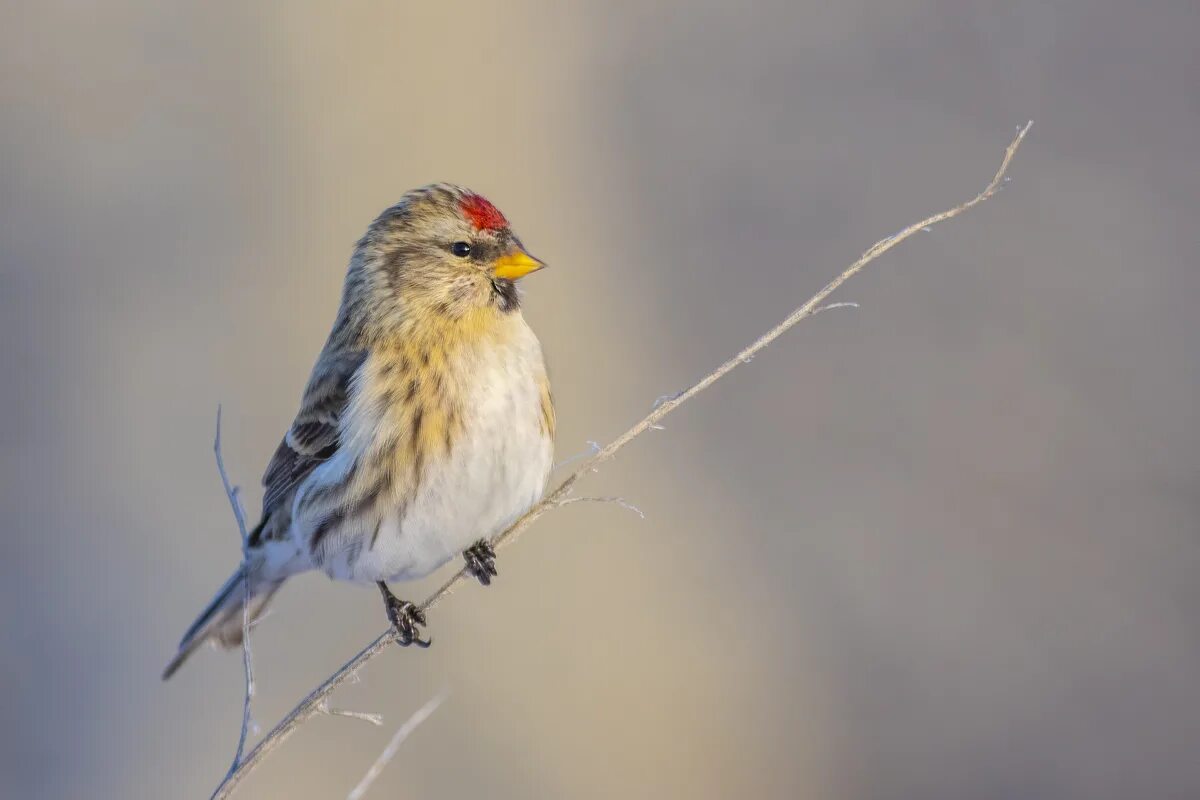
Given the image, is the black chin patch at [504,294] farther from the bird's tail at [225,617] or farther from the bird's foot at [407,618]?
the bird's tail at [225,617]

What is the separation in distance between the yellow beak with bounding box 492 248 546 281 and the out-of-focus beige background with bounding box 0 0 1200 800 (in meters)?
2.68

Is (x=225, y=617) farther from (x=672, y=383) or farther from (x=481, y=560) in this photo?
(x=672, y=383)

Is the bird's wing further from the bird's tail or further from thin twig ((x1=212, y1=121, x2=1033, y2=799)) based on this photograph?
thin twig ((x1=212, y1=121, x2=1033, y2=799))

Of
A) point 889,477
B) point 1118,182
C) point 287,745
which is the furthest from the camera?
point 1118,182

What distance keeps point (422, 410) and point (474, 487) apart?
8.1 inches

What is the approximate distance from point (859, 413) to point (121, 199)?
3915 millimetres

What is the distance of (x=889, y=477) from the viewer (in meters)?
6.70

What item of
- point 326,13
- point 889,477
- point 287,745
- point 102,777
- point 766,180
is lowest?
point 102,777

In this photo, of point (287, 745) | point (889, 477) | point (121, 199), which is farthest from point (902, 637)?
point (121, 199)

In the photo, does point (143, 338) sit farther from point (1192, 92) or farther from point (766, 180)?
point (1192, 92)

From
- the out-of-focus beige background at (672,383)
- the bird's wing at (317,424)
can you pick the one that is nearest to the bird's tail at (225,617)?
the bird's wing at (317,424)

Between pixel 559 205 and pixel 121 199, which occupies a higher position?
pixel 559 205

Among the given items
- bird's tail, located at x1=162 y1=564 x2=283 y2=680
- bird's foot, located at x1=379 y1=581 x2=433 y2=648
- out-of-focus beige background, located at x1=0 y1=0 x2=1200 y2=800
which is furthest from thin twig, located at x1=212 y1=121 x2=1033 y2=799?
out-of-focus beige background, located at x1=0 y1=0 x2=1200 y2=800

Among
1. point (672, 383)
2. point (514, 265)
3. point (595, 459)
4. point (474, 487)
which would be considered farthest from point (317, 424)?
point (672, 383)
